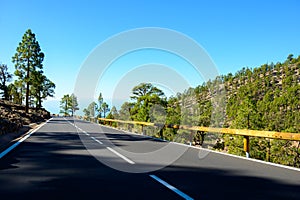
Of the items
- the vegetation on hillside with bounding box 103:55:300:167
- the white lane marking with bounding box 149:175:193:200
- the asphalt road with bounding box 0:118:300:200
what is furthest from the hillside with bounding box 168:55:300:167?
the white lane marking with bounding box 149:175:193:200

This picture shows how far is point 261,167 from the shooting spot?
8.13m

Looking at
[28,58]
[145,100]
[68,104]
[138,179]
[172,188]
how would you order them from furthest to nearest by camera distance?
[68,104] < [145,100] < [28,58] < [138,179] < [172,188]

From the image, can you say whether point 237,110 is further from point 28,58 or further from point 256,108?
point 28,58

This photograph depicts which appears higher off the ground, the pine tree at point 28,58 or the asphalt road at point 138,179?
the pine tree at point 28,58

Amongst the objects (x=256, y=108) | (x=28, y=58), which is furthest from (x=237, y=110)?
(x=28, y=58)

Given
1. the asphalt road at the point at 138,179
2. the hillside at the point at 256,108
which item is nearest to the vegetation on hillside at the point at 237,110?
the hillside at the point at 256,108

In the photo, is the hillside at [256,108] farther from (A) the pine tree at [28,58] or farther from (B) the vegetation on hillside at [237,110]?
(A) the pine tree at [28,58]

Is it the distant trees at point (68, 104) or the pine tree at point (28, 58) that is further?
the distant trees at point (68, 104)

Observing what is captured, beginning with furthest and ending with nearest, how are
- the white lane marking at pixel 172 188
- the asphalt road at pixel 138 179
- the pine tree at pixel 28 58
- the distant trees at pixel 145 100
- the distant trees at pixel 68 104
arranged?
1. the distant trees at pixel 68 104
2. the distant trees at pixel 145 100
3. the pine tree at pixel 28 58
4. the asphalt road at pixel 138 179
5. the white lane marking at pixel 172 188

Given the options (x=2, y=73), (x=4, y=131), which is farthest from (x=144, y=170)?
(x=2, y=73)

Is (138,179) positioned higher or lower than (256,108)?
lower

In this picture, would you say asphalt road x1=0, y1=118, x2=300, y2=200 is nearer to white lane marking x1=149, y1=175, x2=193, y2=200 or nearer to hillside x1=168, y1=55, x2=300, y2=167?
white lane marking x1=149, y1=175, x2=193, y2=200

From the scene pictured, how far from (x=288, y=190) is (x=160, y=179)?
2493mm

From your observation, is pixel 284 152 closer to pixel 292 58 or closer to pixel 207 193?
pixel 207 193
